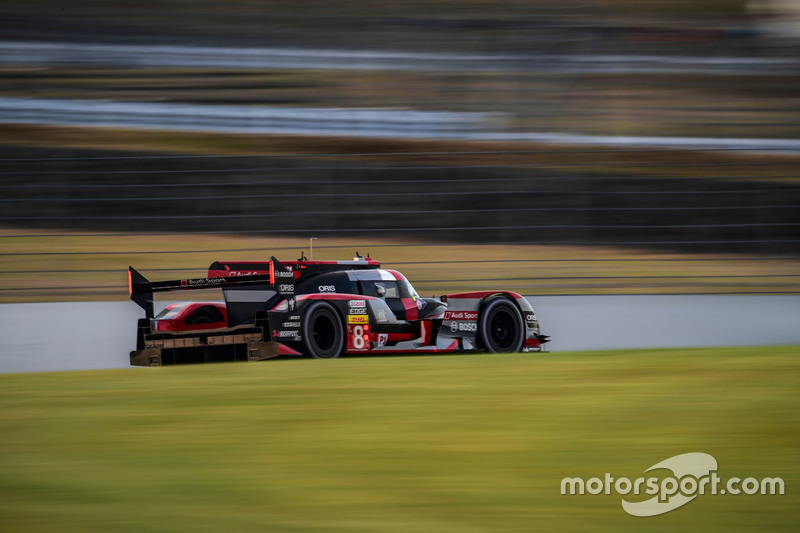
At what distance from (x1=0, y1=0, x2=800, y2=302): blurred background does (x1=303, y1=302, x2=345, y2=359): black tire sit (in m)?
4.13

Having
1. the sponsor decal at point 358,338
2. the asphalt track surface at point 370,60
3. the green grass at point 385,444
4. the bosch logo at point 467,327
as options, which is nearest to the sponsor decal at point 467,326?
the bosch logo at point 467,327

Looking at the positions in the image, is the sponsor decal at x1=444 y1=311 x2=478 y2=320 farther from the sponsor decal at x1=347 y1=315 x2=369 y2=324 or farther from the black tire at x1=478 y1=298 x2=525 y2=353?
the sponsor decal at x1=347 y1=315 x2=369 y2=324

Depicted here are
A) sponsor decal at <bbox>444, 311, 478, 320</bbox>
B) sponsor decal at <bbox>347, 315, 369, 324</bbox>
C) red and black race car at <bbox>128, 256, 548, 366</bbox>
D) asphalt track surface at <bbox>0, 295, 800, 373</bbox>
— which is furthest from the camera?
asphalt track surface at <bbox>0, 295, 800, 373</bbox>

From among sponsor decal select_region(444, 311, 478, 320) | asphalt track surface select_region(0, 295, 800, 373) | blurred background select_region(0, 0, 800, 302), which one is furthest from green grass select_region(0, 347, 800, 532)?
blurred background select_region(0, 0, 800, 302)

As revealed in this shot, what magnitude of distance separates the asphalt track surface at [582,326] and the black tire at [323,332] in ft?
5.93

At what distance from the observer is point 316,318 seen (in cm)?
838

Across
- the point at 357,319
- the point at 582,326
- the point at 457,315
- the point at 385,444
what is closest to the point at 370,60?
the point at 582,326

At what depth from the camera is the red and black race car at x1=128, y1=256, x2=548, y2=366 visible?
321 inches


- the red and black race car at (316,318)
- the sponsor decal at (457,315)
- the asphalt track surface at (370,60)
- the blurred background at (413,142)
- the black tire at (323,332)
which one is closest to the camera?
the red and black race car at (316,318)

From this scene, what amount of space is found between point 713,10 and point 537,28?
122 inches

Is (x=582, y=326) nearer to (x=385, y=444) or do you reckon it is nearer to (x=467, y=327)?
(x=467, y=327)

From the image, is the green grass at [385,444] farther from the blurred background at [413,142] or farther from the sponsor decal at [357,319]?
the blurred background at [413,142]

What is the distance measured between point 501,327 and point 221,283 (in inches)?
98.2

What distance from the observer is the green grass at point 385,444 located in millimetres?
3656
